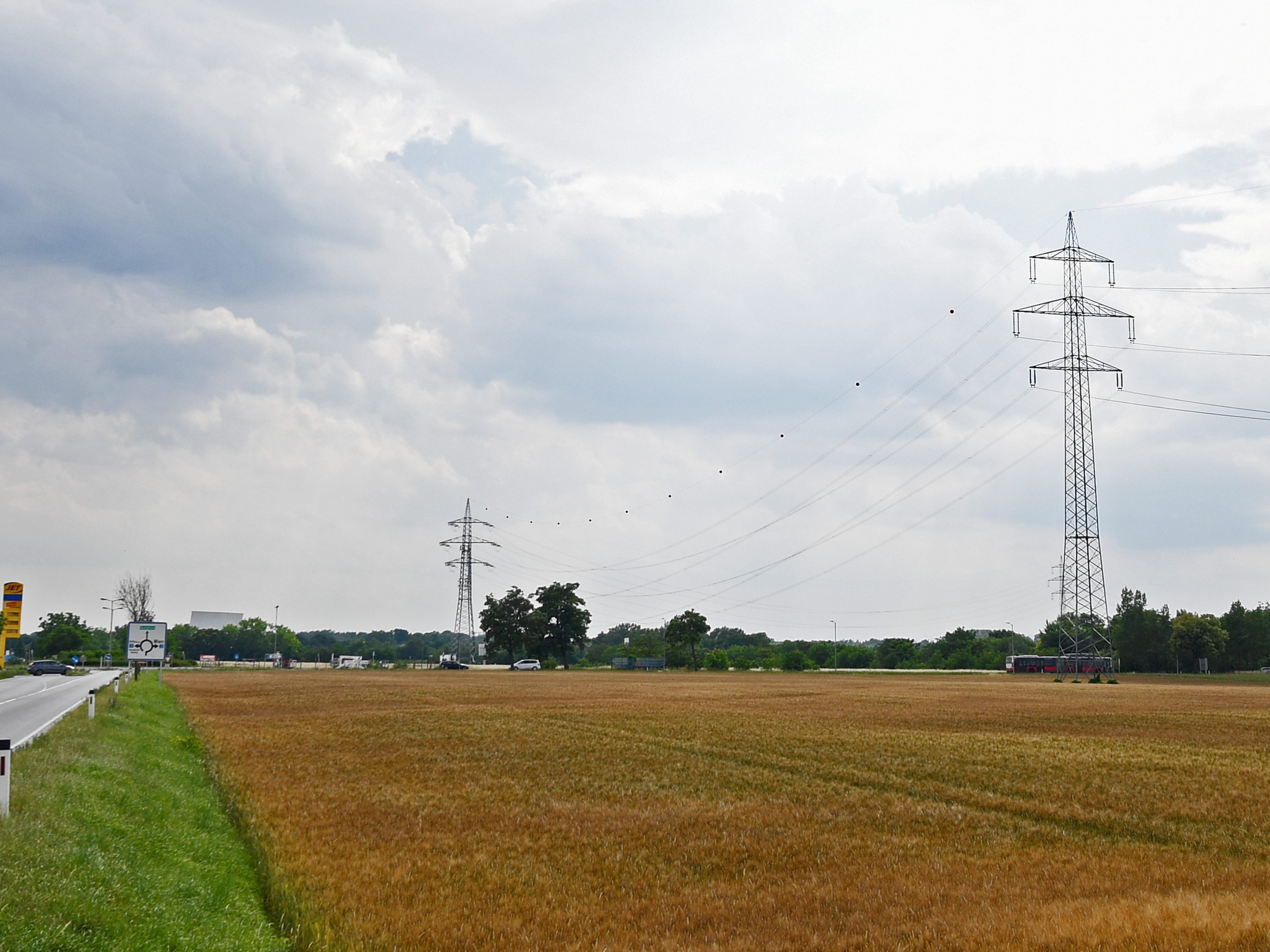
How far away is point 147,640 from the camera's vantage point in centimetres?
5278

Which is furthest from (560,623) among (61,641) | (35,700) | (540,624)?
(35,700)

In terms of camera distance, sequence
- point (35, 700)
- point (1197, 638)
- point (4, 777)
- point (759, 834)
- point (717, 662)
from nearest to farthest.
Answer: point (4, 777), point (759, 834), point (35, 700), point (1197, 638), point (717, 662)

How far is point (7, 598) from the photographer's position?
379ft

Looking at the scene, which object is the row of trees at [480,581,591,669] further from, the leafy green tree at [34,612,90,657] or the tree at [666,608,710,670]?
the leafy green tree at [34,612,90,657]

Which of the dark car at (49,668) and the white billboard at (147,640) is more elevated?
the white billboard at (147,640)

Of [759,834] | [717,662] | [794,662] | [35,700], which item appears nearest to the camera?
[759,834]

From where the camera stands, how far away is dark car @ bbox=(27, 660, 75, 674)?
9500 cm

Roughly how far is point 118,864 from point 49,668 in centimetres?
10095

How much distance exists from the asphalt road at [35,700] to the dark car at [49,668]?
1164 cm

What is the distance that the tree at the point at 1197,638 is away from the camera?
482 feet

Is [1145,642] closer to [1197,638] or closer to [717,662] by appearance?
[1197,638]

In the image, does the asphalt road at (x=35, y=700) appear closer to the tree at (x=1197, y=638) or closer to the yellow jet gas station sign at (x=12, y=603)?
the yellow jet gas station sign at (x=12, y=603)

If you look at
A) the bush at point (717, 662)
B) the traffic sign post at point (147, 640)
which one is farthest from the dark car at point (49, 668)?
the bush at point (717, 662)

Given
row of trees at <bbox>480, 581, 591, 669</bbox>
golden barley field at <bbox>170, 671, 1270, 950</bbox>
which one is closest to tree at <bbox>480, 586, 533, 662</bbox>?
row of trees at <bbox>480, 581, 591, 669</bbox>
